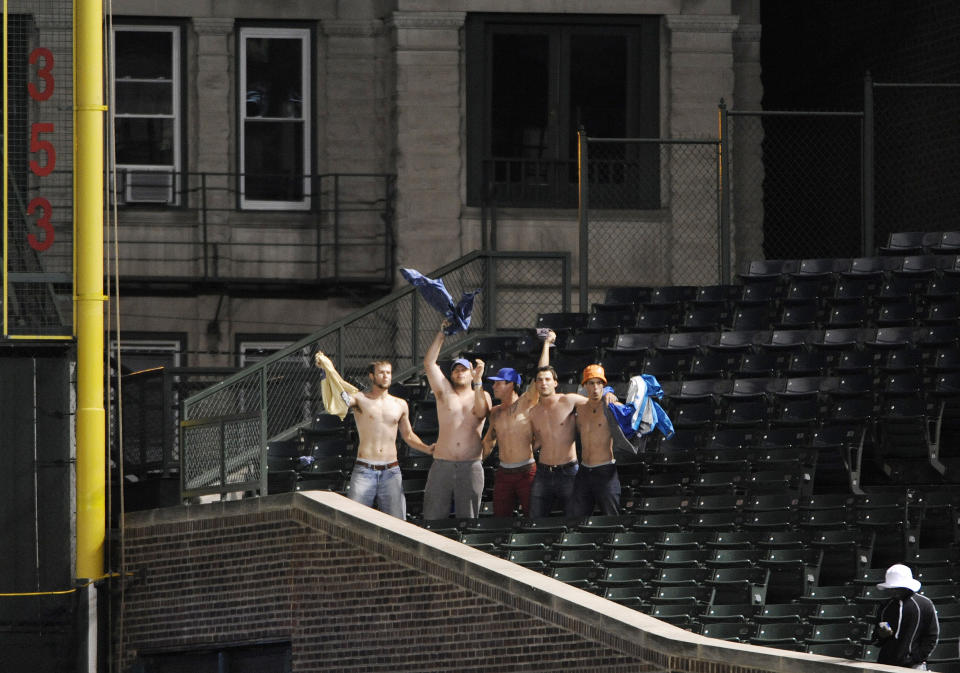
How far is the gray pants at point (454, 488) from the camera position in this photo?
17109 mm

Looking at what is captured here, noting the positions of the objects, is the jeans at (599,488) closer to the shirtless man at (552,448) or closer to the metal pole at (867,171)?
the shirtless man at (552,448)

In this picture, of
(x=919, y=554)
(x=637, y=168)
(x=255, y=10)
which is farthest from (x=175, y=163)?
(x=919, y=554)

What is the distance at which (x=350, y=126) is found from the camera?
83.8 ft

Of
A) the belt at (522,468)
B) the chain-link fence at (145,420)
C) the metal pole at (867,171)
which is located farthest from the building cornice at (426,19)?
the belt at (522,468)

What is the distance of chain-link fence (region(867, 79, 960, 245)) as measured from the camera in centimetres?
2445

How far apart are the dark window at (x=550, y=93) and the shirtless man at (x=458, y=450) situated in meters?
8.18

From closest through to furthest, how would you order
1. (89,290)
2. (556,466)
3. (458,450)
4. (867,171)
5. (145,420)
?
(556,466), (458,450), (89,290), (145,420), (867,171)

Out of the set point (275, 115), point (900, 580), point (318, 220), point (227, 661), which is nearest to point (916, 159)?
point (318, 220)

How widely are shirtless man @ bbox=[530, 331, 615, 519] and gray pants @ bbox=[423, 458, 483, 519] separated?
518mm

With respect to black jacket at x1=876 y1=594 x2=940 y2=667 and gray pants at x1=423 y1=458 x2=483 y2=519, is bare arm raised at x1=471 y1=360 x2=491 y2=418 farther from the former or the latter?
black jacket at x1=876 y1=594 x2=940 y2=667

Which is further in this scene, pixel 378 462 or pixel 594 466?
Result: pixel 378 462

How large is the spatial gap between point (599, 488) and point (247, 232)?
9.61 meters

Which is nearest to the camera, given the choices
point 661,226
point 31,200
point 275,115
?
point 31,200

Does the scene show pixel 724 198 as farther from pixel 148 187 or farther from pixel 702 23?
pixel 148 187
